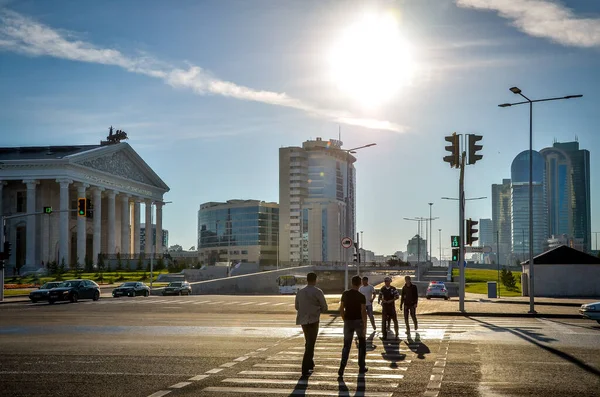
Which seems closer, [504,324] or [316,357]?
[316,357]

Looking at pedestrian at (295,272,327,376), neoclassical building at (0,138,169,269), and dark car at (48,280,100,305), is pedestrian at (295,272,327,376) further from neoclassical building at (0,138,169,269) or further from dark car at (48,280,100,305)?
neoclassical building at (0,138,169,269)

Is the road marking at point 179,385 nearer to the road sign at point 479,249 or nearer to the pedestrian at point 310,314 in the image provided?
the pedestrian at point 310,314

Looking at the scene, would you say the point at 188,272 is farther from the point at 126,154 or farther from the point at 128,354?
the point at 128,354

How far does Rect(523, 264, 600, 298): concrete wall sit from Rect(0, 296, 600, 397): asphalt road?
24.5m

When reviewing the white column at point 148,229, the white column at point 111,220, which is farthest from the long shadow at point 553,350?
the white column at point 148,229

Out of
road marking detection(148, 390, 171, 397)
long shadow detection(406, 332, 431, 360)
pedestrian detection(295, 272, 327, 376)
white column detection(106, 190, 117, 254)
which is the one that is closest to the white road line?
road marking detection(148, 390, 171, 397)

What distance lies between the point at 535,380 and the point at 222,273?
84.0m

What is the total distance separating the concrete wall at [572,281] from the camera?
161ft

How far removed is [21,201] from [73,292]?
64.4 metres

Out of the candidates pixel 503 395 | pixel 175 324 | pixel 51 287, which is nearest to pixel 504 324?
pixel 175 324

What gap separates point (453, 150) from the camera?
101ft

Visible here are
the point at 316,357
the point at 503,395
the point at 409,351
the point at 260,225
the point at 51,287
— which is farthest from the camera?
the point at 260,225

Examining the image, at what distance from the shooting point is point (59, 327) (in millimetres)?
25125

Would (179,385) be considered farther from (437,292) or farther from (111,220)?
(111,220)
